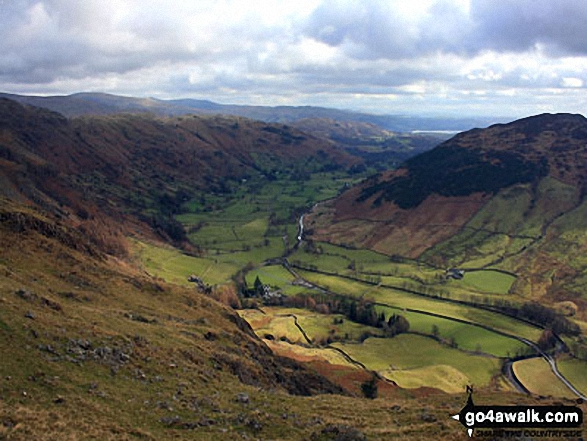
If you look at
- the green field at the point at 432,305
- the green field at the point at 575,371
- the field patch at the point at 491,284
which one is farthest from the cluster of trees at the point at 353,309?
the field patch at the point at 491,284

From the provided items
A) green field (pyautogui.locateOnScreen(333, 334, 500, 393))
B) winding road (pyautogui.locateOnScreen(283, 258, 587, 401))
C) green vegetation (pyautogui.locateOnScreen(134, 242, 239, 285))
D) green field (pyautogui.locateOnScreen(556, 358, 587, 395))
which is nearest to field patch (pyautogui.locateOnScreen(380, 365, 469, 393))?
green field (pyautogui.locateOnScreen(333, 334, 500, 393))

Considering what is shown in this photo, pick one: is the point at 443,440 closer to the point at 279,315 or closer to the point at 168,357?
the point at 168,357

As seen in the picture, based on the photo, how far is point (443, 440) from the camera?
40.0 metres

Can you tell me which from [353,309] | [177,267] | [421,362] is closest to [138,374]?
[421,362]

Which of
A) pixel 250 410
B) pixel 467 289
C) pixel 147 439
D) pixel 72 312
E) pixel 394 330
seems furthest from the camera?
pixel 467 289

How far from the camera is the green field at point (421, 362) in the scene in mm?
110375

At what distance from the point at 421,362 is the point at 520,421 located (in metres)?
91.9

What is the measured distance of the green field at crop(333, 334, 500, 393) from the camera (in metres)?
110

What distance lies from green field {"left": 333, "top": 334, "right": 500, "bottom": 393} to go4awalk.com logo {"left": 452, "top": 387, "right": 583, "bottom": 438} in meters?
65.3

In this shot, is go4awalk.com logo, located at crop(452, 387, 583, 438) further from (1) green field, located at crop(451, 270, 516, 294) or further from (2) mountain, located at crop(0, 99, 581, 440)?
(1) green field, located at crop(451, 270, 516, 294)

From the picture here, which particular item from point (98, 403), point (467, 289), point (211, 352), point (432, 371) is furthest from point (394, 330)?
point (98, 403)

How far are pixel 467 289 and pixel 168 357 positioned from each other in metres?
155

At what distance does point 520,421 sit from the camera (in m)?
37.8

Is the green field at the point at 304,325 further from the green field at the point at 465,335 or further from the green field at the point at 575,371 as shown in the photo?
the green field at the point at 575,371
